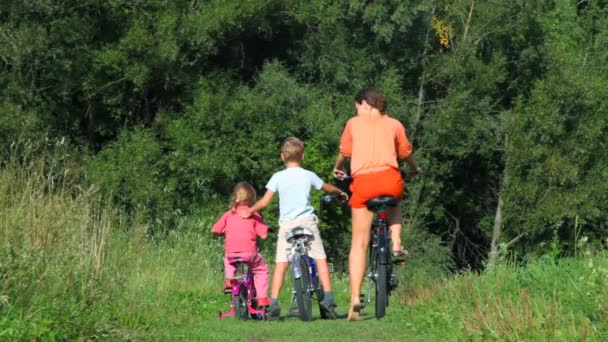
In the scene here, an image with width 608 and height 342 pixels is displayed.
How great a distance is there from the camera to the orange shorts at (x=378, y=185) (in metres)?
11.5

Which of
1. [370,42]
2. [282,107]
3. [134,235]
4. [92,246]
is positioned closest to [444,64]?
[370,42]

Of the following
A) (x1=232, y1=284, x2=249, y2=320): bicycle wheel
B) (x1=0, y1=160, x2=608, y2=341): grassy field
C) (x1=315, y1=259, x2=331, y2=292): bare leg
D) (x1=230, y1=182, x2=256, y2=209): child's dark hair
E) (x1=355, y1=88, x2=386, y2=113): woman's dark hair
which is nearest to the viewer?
(x1=0, y1=160, x2=608, y2=341): grassy field

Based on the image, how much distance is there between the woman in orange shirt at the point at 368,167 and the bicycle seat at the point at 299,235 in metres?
0.66

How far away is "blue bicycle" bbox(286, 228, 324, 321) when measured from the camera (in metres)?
12.2

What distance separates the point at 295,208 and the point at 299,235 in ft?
0.89

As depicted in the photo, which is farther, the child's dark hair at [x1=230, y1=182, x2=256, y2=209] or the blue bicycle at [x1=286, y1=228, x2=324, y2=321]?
the child's dark hair at [x1=230, y1=182, x2=256, y2=209]

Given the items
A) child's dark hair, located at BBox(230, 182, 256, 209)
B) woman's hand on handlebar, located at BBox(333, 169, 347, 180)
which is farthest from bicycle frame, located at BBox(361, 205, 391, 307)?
child's dark hair, located at BBox(230, 182, 256, 209)

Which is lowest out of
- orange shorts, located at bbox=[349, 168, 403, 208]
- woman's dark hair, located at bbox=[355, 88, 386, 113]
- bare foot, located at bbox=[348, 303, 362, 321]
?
bare foot, located at bbox=[348, 303, 362, 321]

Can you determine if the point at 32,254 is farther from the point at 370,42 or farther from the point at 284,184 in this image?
the point at 370,42

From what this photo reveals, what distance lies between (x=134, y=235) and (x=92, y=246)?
2.54 metres

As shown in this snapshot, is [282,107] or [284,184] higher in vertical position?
[282,107]

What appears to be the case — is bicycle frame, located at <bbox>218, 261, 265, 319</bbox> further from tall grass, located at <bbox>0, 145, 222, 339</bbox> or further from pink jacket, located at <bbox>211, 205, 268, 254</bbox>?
tall grass, located at <bbox>0, 145, 222, 339</bbox>

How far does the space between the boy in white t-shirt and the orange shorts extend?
820mm

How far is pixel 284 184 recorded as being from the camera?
1258 centimetres
